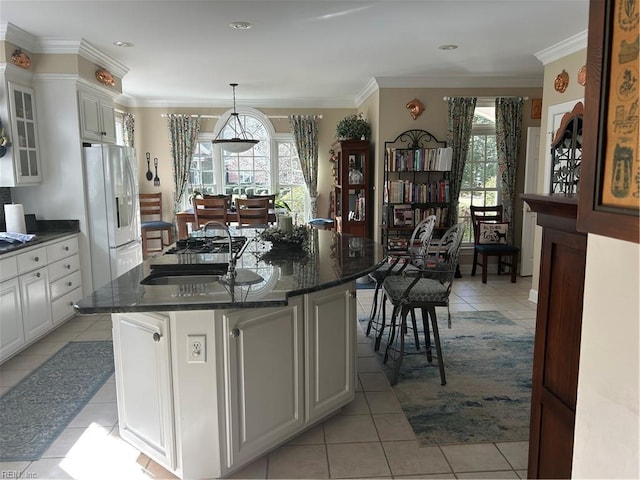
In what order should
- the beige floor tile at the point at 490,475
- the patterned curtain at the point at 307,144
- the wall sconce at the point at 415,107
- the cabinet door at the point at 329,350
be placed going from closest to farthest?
the beige floor tile at the point at 490,475
the cabinet door at the point at 329,350
the wall sconce at the point at 415,107
the patterned curtain at the point at 307,144

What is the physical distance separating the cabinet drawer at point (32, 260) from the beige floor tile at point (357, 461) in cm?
280

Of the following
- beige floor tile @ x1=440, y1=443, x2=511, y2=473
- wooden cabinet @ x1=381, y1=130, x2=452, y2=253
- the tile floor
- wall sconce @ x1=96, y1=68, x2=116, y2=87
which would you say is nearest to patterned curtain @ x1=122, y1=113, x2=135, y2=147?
wall sconce @ x1=96, y1=68, x2=116, y2=87

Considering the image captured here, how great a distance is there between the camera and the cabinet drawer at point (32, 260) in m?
3.66

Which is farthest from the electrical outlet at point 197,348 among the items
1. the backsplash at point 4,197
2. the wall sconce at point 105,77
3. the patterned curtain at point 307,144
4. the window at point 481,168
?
the patterned curtain at point 307,144

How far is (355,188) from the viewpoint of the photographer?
672cm

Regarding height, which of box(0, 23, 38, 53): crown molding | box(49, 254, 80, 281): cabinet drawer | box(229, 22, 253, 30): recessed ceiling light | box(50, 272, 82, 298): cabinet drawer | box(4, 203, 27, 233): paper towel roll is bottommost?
box(50, 272, 82, 298): cabinet drawer

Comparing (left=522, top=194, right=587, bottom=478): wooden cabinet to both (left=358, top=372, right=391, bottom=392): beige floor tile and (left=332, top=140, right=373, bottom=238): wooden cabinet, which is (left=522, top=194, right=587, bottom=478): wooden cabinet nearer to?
(left=358, top=372, right=391, bottom=392): beige floor tile

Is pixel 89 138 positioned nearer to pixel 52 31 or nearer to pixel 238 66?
pixel 52 31

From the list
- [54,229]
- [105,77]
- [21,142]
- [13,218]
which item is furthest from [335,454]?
[105,77]

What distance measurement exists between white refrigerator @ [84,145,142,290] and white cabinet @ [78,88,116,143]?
22 centimetres

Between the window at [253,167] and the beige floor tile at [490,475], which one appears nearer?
the beige floor tile at [490,475]

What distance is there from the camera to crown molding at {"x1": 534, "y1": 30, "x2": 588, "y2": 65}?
4301mm

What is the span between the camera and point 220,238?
13.0 ft

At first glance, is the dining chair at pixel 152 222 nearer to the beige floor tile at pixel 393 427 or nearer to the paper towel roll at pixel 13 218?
the paper towel roll at pixel 13 218
